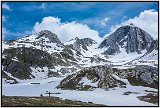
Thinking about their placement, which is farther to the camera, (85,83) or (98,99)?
(85,83)

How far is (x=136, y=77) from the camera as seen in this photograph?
19412 cm

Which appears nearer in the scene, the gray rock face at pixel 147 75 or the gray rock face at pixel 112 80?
the gray rock face at pixel 112 80

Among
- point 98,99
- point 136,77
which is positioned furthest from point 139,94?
A: point 136,77

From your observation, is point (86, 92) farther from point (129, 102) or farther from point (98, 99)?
point (129, 102)

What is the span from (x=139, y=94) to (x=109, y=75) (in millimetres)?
41370

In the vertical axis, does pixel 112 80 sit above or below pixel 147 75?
below

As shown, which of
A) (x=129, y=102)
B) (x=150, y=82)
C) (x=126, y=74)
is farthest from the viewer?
(x=126, y=74)

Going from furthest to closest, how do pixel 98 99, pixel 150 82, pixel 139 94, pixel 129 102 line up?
1. pixel 150 82
2. pixel 139 94
3. pixel 98 99
4. pixel 129 102

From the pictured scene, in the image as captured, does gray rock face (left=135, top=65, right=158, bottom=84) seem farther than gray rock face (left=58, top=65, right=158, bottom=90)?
Yes

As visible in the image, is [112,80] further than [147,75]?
No

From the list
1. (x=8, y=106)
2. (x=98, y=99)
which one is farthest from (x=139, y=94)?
(x=8, y=106)

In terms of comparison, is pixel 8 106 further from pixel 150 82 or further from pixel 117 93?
pixel 150 82

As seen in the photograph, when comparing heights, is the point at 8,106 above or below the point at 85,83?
below

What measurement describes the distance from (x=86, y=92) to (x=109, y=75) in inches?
1239
